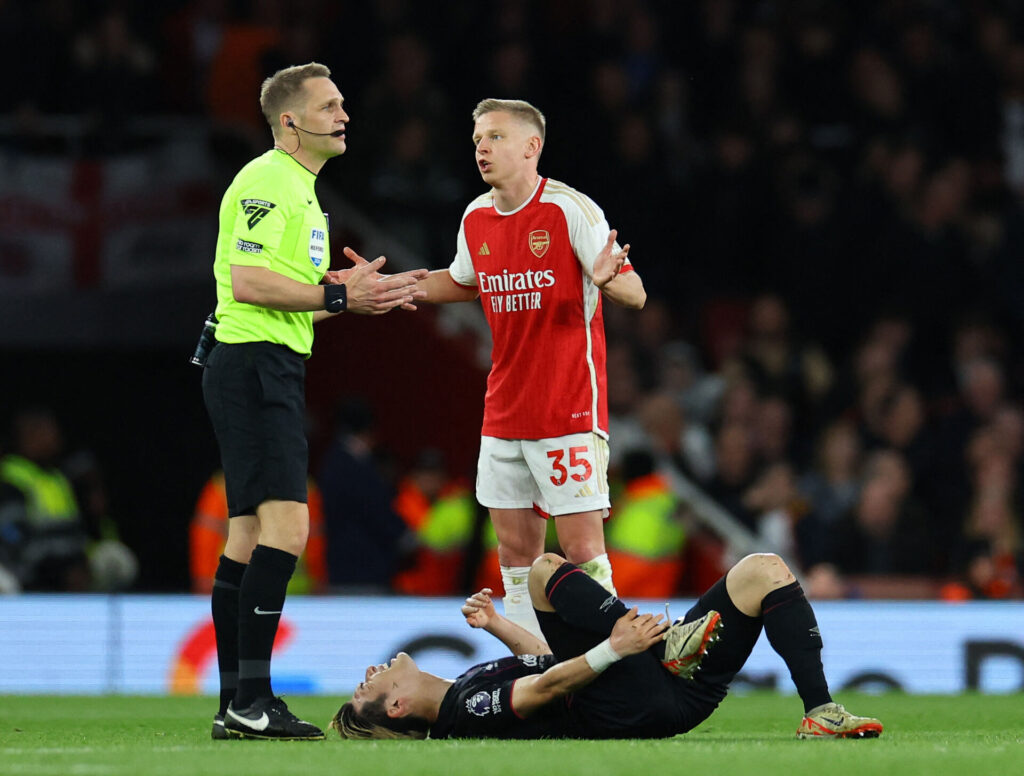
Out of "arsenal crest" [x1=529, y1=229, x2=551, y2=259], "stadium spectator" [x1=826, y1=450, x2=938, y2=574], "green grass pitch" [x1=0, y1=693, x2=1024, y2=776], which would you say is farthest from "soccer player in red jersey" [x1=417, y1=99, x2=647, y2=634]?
"stadium spectator" [x1=826, y1=450, x2=938, y2=574]

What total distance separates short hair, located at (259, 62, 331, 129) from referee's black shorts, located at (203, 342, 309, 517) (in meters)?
0.90

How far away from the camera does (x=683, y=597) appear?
38.2 feet

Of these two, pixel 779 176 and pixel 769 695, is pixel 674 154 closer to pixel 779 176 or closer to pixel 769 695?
pixel 779 176

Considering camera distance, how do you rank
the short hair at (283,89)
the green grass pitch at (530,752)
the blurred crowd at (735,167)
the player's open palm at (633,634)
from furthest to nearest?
the blurred crowd at (735,167)
the short hair at (283,89)
the player's open palm at (633,634)
the green grass pitch at (530,752)

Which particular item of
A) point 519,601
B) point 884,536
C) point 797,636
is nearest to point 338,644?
point 884,536

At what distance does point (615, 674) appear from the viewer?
243 inches

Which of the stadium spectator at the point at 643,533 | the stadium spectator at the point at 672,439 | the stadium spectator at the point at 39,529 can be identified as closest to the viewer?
the stadium spectator at the point at 643,533

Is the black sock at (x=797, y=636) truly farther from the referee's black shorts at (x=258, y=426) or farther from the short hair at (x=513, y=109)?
the short hair at (x=513, y=109)

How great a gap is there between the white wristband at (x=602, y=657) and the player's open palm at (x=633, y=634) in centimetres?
1

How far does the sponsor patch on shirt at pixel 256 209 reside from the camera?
648cm

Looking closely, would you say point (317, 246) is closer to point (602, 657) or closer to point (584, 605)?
point (584, 605)

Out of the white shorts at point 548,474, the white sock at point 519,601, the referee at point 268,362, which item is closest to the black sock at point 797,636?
the white shorts at point 548,474

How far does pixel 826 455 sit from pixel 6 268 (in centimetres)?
598

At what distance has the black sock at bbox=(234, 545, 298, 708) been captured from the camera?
248 inches
